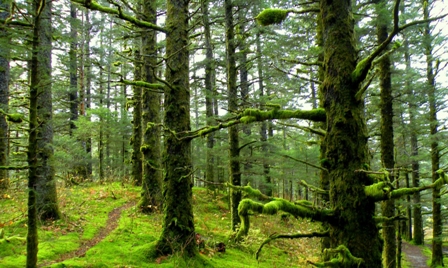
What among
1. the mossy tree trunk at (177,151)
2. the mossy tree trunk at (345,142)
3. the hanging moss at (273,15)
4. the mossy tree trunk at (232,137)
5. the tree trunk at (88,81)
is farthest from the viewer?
the tree trunk at (88,81)

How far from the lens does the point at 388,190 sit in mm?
2324

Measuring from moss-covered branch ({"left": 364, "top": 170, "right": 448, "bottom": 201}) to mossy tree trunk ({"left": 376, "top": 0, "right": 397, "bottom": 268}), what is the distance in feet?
19.6

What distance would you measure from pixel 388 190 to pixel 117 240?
6.02 m

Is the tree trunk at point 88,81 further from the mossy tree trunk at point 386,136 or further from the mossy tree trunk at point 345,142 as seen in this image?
the mossy tree trunk at point 345,142

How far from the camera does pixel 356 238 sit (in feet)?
8.55

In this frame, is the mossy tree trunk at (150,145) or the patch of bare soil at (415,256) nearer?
the mossy tree trunk at (150,145)

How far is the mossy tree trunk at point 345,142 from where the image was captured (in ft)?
8.59

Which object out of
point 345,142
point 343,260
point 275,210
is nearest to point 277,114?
point 345,142

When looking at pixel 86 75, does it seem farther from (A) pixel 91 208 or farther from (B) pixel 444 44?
(B) pixel 444 44

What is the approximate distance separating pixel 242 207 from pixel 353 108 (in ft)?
5.07

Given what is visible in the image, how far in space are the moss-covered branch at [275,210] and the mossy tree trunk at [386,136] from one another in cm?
606

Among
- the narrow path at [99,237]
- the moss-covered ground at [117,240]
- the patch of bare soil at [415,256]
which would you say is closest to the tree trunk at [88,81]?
the moss-covered ground at [117,240]

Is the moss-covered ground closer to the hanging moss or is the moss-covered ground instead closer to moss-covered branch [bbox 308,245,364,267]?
moss-covered branch [bbox 308,245,364,267]

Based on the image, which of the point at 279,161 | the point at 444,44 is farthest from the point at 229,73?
the point at 444,44
